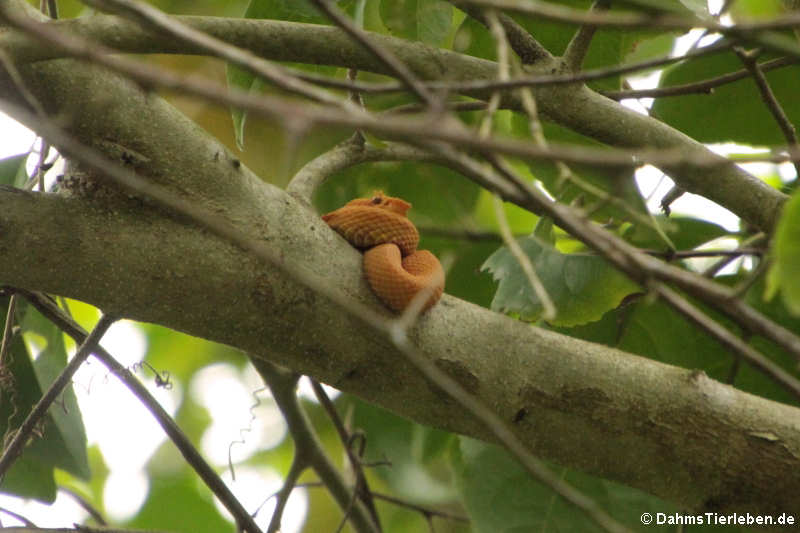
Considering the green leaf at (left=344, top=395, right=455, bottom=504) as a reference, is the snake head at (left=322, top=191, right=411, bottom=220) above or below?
above

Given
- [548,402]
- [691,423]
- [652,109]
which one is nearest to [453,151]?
[548,402]

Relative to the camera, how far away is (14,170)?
317 centimetres

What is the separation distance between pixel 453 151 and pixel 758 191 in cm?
146

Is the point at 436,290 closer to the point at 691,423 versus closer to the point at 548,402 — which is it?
the point at 548,402

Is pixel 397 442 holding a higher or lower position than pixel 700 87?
lower

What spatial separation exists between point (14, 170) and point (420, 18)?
1.54 meters

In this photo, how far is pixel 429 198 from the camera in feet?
13.6

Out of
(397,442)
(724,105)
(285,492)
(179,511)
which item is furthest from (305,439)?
(724,105)

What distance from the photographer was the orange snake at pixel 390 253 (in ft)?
8.02

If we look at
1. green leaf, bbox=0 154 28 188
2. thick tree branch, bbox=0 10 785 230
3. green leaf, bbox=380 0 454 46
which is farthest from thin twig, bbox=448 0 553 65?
green leaf, bbox=0 154 28 188

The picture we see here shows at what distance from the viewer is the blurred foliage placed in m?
2.92

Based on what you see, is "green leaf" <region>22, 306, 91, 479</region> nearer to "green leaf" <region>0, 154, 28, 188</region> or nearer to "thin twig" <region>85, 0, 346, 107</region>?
"green leaf" <region>0, 154, 28, 188</region>

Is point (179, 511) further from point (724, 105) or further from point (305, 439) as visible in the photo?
point (724, 105)

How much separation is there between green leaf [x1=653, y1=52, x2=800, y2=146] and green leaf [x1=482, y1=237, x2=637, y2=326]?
0.70 metres
